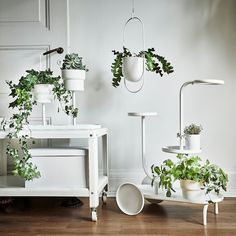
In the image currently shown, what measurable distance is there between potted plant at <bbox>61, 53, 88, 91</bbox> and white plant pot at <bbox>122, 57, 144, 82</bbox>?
271 millimetres

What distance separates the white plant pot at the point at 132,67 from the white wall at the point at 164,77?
34 cm

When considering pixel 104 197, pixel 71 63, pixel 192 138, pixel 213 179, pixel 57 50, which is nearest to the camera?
pixel 213 179

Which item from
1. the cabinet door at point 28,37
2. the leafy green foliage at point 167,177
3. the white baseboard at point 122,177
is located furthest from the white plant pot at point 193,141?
the cabinet door at point 28,37

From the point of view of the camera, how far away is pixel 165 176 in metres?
1.81

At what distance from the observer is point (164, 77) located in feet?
7.73

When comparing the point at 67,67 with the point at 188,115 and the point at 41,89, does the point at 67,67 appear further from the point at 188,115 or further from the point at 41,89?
the point at 188,115

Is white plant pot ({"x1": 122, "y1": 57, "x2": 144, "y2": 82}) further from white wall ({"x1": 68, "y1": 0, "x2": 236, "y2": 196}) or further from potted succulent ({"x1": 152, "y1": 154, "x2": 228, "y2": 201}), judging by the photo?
potted succulent ({"x1": 152, "y1": 154, "x2": 228, "y2": 201})

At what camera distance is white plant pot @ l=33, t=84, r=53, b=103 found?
6.36 ft

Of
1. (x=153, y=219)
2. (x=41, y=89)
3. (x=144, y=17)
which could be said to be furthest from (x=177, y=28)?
(x=153, y=219)

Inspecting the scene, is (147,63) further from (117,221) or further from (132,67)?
(117,221)

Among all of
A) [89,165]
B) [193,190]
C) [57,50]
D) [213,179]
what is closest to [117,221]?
[89,165]

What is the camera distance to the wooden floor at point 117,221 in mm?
1619

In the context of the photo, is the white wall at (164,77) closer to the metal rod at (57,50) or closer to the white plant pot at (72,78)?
the metal rod at (57,50)

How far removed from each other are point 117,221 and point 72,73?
0.89 m
